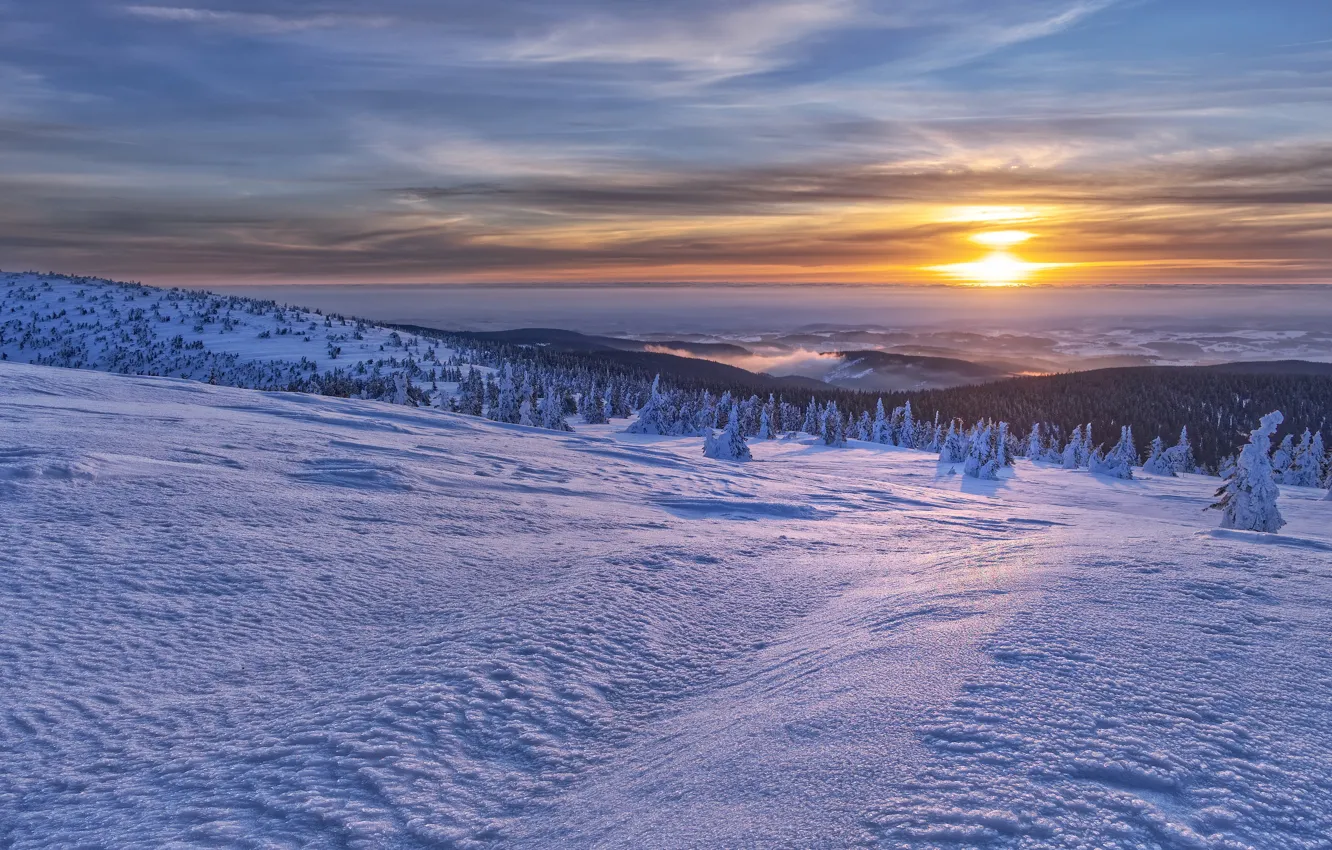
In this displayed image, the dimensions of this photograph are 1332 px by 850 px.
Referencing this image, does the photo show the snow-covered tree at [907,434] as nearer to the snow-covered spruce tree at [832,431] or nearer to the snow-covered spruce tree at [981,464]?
the snow-covered spruce tree at [832,431]

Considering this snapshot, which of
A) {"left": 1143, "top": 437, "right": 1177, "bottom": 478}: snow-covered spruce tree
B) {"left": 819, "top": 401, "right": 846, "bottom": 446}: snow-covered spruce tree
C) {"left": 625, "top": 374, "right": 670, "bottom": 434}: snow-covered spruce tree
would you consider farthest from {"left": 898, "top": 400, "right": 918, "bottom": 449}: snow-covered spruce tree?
{"left": 625, "top": 374, "right": 670, "bottom": 434}: snow-covered spruce tree

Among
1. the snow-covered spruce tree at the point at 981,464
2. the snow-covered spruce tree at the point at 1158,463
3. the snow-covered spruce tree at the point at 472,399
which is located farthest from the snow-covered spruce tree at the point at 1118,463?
the snow-covered spruce tree at the point at 472,399

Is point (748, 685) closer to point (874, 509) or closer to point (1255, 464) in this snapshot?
point (874, 509)

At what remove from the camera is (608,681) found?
17.7ft

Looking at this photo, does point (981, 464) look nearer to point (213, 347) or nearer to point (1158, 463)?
point (1158, 463)

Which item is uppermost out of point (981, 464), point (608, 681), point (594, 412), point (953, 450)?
point (953, 450)

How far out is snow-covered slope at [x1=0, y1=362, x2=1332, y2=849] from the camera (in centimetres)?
330

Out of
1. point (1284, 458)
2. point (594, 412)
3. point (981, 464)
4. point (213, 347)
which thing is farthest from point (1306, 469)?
point (213, 347)

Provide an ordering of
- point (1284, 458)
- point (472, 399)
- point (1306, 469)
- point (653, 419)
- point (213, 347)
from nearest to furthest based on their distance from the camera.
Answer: point (1306, 469), point (1284, 458), point (653, 419), point (472, 399), point (213, 347)

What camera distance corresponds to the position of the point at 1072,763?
10.9ft

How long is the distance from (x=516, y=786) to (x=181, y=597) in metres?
4.22

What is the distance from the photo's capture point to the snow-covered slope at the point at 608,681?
10.8 ft

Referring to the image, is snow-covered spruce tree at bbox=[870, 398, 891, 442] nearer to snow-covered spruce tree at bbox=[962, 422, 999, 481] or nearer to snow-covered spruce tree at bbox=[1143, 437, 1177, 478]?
snow-covered spruce tree at bbox=[1143, 437, 1177, 478]

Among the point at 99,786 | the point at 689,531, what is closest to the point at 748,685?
the point at 99,786
